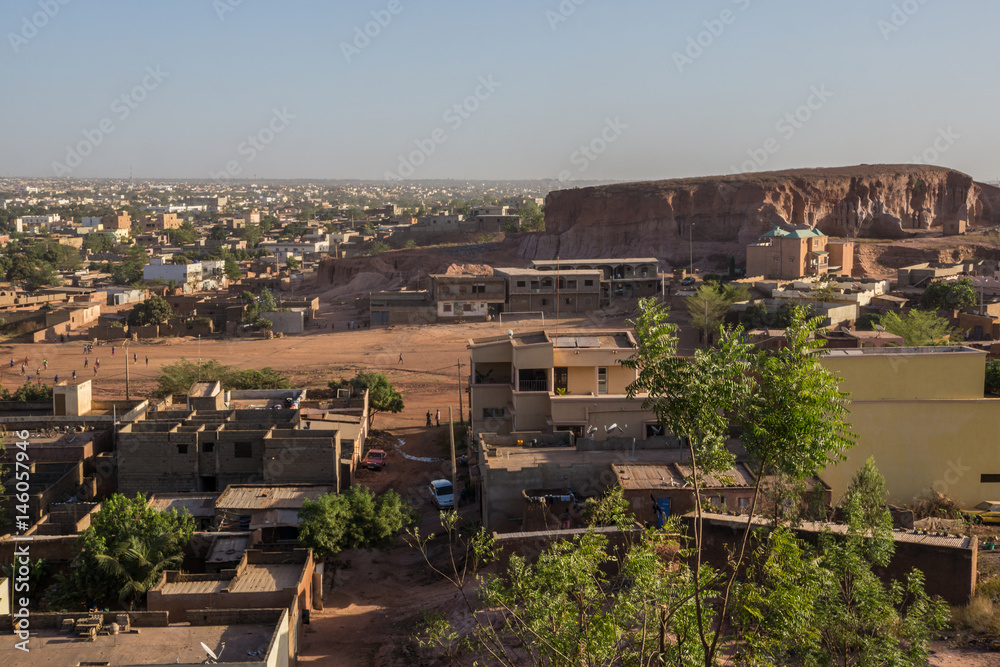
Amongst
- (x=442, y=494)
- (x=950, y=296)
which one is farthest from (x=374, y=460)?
(x=950, y=296)

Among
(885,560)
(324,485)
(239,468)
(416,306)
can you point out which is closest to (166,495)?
(239,468)

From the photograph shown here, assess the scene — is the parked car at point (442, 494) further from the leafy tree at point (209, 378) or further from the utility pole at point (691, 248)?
the utility pole at point (691, 248)

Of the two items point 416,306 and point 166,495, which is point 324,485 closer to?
point 166,495

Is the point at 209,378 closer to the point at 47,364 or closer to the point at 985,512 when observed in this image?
the point at 47,364

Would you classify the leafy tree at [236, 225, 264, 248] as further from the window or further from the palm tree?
the palm tree

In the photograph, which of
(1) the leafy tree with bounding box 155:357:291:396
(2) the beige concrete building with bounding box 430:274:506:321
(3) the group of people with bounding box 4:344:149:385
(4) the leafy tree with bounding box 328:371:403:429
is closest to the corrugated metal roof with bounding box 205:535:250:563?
(4) the leafy tree with bounding box 328:371:403:429

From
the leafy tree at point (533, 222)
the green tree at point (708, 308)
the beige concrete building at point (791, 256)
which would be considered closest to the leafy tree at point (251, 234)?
the leafy tree at point (533, 222)
